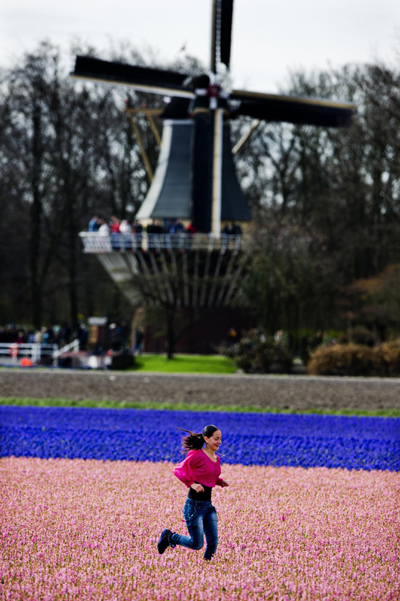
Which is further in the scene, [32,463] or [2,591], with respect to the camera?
[32,463]

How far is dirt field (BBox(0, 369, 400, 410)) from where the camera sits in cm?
1842

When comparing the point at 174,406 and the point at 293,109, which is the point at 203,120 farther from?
the point at 174,406

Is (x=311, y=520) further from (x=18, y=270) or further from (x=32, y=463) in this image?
(x=18, y=270)

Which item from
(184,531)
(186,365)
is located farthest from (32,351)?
(184,531)

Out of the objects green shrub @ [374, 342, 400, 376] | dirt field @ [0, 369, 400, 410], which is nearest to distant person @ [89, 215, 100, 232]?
dirt field @ [0, 369, 400, 410]

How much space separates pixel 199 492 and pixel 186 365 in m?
24.1

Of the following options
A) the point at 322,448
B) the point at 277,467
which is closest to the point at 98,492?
the point at 277,467

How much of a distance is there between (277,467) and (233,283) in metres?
24.9

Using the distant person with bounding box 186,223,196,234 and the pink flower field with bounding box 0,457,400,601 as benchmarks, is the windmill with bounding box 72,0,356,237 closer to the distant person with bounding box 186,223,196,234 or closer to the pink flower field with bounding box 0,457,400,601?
the distant person with bounding box 186,223,196,234

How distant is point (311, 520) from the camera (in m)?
6.84

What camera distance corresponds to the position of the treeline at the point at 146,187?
124 feet

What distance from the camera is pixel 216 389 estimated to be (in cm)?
2023

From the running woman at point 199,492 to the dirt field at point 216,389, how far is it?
12036 millimetres

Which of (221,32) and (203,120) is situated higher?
(221,32)
